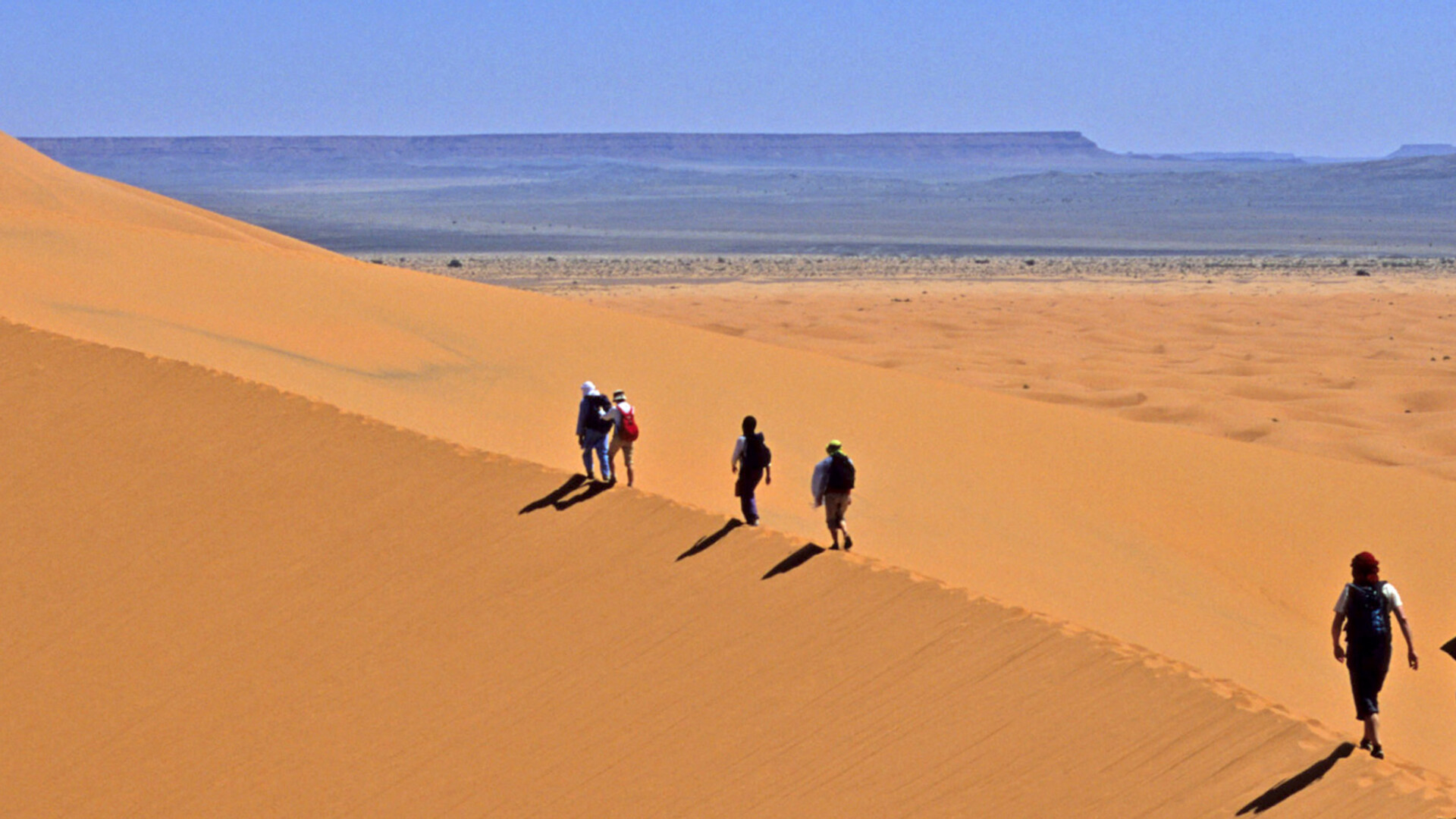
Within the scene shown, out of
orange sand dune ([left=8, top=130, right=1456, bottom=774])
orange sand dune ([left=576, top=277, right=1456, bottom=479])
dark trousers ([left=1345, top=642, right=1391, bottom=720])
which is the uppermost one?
dark trousers ([left=1345, top=642, right=1391, bottom=720])

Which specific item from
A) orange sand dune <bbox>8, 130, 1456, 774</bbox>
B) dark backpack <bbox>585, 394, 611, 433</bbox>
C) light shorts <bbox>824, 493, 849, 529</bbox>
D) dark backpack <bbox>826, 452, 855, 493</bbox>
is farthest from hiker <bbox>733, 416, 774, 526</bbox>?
orange sand dune <bbox>8, 130, 1456, 774</bbox>

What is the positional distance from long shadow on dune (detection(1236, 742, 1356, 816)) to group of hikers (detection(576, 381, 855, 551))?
12.2 feet

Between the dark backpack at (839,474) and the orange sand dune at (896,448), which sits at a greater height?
the dark backpack at (839,474)

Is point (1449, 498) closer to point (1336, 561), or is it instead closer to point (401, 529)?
point (1336, 561)

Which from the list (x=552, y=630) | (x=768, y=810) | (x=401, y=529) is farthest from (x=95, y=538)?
(x=768, y=810)

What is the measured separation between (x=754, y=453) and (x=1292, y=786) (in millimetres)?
4732

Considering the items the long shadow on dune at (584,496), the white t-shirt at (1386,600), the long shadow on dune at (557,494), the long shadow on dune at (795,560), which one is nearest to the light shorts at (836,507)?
the long shadow on dune at (795,560)

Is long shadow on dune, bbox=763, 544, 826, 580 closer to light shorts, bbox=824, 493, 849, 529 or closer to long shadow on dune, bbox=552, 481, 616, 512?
light shorts, bbox=824, 493, 849, 529

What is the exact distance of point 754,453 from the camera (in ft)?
35.8

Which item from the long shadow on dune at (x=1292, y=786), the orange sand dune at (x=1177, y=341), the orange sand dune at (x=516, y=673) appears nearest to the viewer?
the long shadow on dune at (x=1292, y=786)

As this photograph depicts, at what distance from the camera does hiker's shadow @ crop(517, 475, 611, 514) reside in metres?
12.1

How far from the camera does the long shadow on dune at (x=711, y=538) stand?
35.6 ft

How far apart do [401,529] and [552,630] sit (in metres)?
2.35

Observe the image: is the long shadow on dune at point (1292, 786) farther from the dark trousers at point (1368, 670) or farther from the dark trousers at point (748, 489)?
the dark trousers at point (748, 489)
